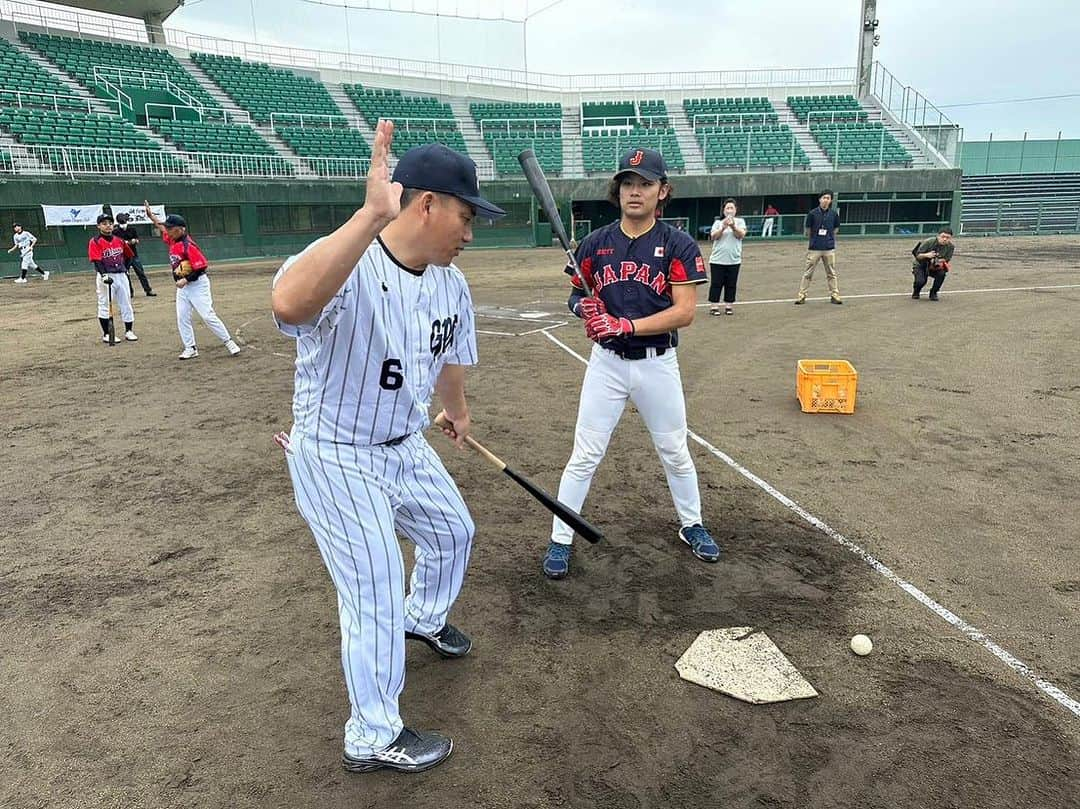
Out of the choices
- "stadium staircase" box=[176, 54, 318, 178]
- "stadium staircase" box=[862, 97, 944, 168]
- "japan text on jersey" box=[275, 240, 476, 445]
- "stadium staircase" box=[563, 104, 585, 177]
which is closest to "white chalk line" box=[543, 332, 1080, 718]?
"japan text on jersey" box=[275, 240, 476, 445]

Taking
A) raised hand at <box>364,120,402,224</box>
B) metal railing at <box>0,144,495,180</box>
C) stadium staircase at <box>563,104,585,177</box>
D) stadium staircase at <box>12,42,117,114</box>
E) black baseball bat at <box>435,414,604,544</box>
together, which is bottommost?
black baseball bat at <box>435,414,604,544</box>

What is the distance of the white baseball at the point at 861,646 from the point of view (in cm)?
335

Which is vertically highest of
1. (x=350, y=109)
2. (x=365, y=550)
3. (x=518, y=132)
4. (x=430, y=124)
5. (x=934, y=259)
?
(x=350, y=109)

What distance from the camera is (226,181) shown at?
25609mm

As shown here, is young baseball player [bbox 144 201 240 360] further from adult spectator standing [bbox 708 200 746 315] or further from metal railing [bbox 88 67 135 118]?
metal railing [bbox 88 67 135 118]

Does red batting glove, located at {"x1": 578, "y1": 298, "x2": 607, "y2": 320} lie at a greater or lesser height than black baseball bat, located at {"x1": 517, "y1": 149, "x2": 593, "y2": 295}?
lesser

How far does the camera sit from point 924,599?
3793 mm

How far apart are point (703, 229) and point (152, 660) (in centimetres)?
3124

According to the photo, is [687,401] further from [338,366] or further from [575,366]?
[338,366]

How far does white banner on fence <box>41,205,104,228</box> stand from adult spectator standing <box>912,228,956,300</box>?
22198 mm

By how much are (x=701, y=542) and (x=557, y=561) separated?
0.91 m

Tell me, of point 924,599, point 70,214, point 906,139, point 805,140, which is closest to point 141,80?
point 70,214

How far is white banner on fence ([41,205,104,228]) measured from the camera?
→ 70.4 feet

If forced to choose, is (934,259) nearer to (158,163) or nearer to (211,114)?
(158,163)
